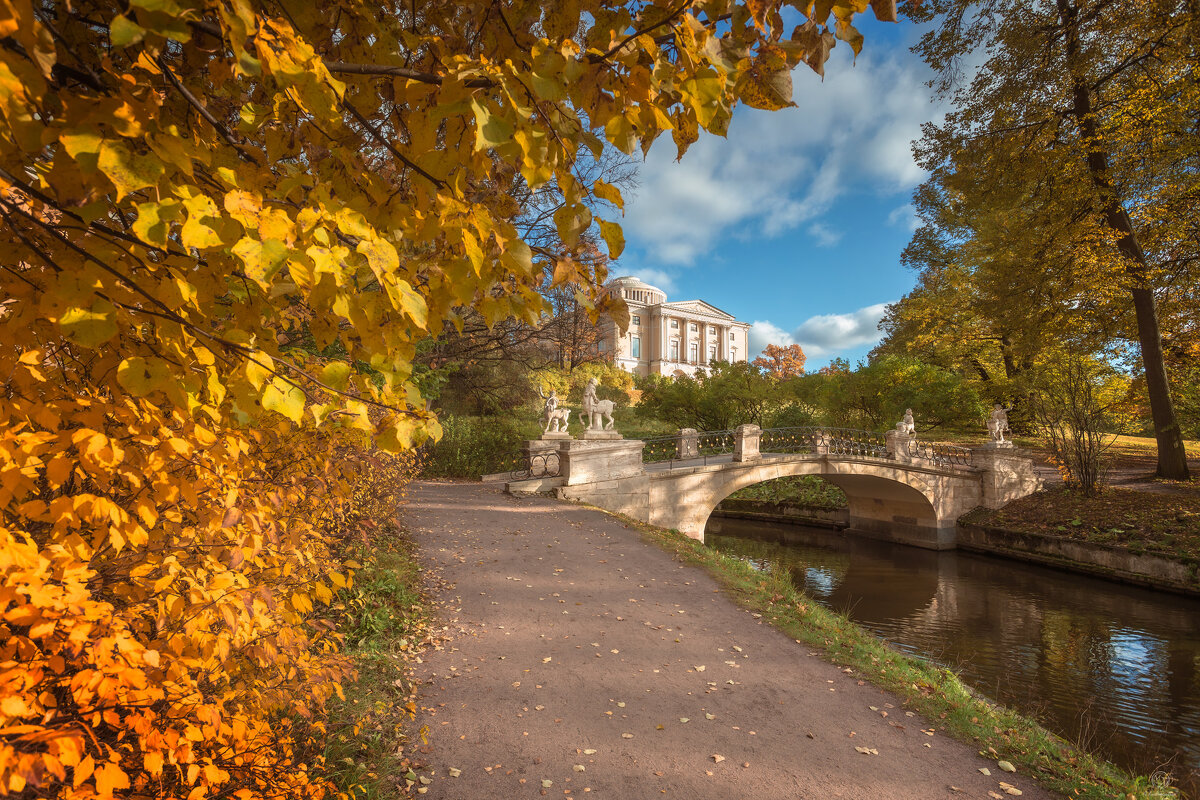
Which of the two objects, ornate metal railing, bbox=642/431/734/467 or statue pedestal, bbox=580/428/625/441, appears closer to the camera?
statue pedestal, bbox=580/428/625/441

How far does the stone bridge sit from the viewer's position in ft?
46.6

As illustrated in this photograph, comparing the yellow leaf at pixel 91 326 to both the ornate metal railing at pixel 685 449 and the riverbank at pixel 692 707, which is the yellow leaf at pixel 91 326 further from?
the ornate metal railing at pixel 685 449

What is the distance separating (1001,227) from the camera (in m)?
21.9

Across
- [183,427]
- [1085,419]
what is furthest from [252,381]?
[1085,419]

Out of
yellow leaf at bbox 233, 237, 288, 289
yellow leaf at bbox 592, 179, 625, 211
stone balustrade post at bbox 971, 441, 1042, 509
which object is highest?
yellow leaf at bbox 592, 179, 625, 211

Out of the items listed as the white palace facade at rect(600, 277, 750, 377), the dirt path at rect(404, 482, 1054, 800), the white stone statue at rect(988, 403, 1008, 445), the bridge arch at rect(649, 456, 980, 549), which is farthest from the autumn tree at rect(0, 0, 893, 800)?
the white palace facade at rect(600, 277, 750, 377)

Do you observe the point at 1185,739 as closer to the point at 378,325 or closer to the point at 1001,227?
the point at 378,325

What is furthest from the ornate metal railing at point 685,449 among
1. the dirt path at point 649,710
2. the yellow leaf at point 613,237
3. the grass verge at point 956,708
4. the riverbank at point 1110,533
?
the yellow leaf at point 613,237

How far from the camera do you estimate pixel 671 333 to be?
208 ft

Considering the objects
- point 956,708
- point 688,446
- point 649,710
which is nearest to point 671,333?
point 688,446

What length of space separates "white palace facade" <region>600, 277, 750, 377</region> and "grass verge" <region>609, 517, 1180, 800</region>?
51396mm

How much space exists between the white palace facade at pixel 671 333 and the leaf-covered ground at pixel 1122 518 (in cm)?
4340

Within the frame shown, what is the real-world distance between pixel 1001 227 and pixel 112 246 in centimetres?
2719

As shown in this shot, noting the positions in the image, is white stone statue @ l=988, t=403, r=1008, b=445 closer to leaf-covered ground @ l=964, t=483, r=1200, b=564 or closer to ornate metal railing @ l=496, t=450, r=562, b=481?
leaf-covered ground @ l=964, t=483, r=1200, b=564
